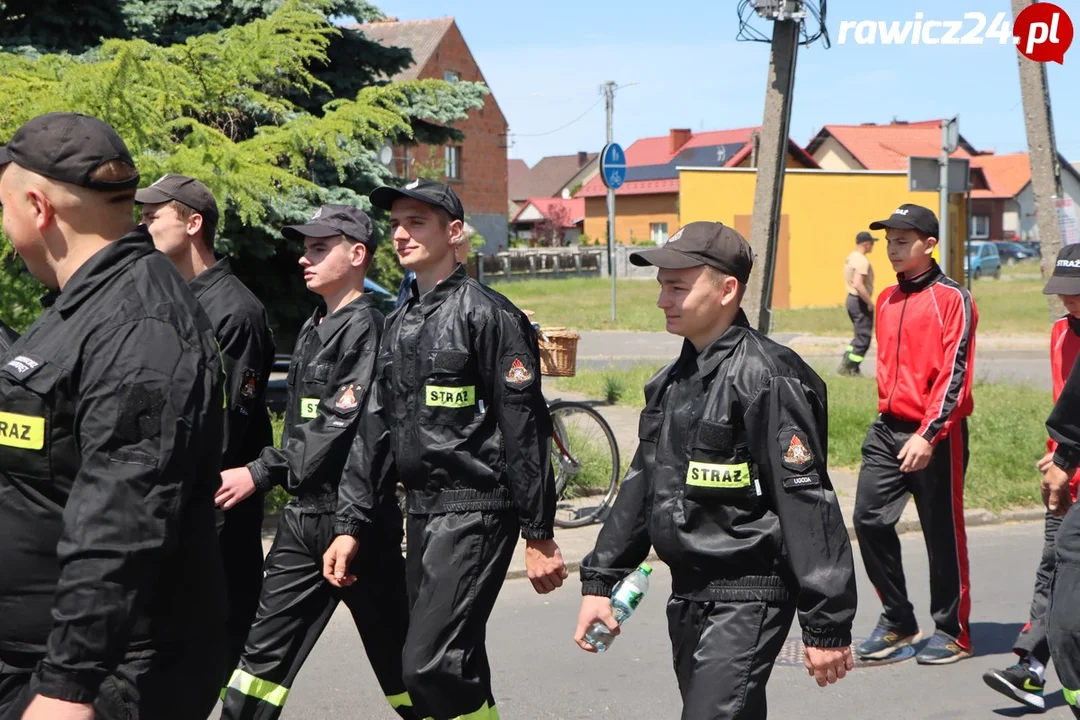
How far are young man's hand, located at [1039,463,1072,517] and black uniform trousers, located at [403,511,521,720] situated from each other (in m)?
2.31

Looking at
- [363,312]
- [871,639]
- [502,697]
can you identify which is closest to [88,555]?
[363,312]

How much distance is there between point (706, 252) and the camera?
3.76m

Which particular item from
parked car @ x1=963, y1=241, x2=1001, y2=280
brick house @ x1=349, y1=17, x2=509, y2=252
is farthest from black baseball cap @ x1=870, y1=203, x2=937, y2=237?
parked car @ x1=963, y1=241, x2=1001, y2=280

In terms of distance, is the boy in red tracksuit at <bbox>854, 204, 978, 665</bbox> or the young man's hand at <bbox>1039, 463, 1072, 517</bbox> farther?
the boy in red tracksuit at <bbox>854, 204, 978, 665</bbox>

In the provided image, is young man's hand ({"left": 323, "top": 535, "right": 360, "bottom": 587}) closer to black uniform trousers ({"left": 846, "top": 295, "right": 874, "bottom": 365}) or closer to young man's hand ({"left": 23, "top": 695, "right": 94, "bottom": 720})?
young man's hand ({"left": 23, "top": 695, "right": 94, "bottom": 720})

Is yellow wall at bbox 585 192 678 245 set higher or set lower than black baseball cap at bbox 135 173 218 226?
higher

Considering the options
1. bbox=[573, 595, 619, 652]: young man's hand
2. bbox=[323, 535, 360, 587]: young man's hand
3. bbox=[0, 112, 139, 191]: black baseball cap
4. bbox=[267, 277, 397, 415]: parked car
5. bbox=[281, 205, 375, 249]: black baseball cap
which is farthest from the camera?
bbox=[267, 277, 397, 415]: parked car

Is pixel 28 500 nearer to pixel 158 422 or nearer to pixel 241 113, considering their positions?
pixel 158 422

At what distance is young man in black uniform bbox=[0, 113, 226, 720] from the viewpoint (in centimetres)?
239

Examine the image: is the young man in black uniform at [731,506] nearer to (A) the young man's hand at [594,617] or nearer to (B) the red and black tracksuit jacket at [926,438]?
(A) the young man's hand at [594,617]

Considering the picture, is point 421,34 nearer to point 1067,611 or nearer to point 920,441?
point 920,441

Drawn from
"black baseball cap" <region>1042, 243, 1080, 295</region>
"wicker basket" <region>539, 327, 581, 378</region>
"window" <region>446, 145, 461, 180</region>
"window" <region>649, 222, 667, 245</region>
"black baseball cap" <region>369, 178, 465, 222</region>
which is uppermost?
"window" <region>446, 145, 461, 180</region>

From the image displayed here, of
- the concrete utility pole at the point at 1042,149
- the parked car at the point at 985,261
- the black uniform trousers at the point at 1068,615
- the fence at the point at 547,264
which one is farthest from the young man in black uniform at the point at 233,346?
the parked car at the point at 985,261

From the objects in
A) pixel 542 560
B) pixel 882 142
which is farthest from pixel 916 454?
pixel 882 142
